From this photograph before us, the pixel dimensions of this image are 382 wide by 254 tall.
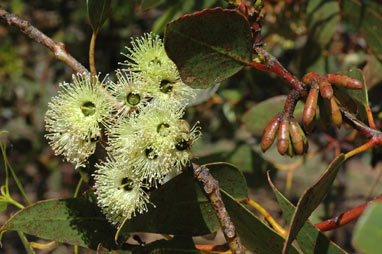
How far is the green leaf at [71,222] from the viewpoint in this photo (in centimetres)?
110

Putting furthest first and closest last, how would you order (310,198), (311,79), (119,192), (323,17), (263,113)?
(323,17) < (263,113) < (119,192) < (311,79) < (310,198)

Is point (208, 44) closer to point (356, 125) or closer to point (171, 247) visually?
point (356, 125)

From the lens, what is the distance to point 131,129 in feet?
3.25

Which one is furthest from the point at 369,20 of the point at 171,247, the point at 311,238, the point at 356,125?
the point at 171,247

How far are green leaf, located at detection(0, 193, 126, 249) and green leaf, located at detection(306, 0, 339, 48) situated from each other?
3.73ft

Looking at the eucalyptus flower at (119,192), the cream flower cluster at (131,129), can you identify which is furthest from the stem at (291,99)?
the eucalyptus flower at (119,192)

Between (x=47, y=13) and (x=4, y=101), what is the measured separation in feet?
2.06

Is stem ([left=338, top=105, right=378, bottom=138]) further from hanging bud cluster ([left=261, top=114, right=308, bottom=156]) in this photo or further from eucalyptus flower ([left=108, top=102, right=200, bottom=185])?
eucalyptus flower ([left=108, top=102, right=200, bottom=185])

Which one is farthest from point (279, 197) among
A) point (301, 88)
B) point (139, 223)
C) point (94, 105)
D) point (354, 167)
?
point (354, 167)

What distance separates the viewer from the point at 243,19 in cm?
84

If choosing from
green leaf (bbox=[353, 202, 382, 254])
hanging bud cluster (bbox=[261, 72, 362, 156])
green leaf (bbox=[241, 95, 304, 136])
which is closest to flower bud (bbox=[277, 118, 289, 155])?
hanging bud cluster (bbox=[261, 72, 362, 156])

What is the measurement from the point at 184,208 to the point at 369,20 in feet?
3.02

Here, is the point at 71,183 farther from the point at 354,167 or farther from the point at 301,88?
the point at 354,167

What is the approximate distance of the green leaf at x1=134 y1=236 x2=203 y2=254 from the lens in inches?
41.8
